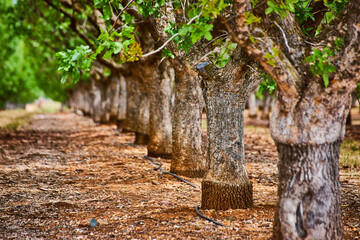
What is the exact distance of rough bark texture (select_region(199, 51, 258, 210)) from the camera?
17.0ft

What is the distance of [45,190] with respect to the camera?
6777 mm

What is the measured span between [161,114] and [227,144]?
5.53 m

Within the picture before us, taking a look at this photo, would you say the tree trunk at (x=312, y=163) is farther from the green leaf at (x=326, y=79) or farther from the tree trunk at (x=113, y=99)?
the tree trunk at (x=113, y=99)

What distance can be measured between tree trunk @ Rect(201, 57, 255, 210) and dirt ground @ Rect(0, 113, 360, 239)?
0.23 meters

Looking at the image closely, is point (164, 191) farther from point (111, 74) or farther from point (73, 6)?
point (111, 74)

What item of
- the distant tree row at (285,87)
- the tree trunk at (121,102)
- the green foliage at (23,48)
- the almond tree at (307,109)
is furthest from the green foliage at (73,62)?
the tree trunk at (121,102)

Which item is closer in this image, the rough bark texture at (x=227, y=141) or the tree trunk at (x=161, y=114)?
the rough bark texture at (x=227, y=141)

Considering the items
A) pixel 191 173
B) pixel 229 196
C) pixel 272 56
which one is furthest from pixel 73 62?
pixel 191 173

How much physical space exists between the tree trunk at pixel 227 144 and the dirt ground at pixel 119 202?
0.75 feet

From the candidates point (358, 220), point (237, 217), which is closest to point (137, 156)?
point (237, 217)

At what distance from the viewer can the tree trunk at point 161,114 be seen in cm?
1030

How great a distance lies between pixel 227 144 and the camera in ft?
17.1

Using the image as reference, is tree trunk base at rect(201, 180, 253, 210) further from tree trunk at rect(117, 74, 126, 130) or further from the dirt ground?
tree trunk at rect(117, 74, 126, 130)

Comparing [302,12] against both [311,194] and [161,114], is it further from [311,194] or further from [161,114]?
[161,114]
